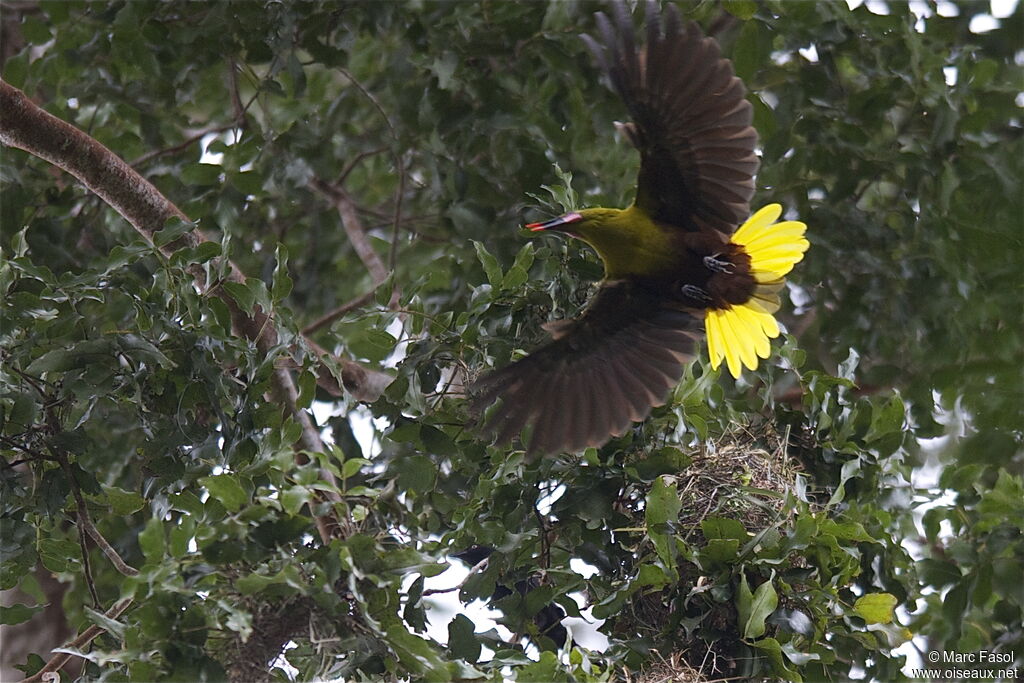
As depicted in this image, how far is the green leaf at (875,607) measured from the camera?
216 centimetres

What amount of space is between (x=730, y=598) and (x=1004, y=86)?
1966 millimetres

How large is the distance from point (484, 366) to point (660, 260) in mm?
624

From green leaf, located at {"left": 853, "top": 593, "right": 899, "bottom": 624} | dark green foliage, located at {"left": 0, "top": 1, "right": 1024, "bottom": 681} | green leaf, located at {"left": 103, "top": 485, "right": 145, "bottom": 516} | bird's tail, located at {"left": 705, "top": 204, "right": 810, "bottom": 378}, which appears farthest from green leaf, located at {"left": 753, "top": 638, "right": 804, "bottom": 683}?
green leaf, located at {"left": 103, "top": 485, "right": 145, "bottom": 516}

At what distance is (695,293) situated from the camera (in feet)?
9.09

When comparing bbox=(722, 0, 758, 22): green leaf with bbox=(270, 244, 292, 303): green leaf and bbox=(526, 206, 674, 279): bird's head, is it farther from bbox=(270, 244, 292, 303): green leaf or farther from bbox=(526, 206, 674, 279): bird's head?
bbox=(270, 244, 292, 303): green leaf

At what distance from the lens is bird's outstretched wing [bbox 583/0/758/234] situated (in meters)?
2.43

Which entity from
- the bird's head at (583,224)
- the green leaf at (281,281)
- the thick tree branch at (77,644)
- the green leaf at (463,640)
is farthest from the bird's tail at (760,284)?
the thick tree branch at (77,644)

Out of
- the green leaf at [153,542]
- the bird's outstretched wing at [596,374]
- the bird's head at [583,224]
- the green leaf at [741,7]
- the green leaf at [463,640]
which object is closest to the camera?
the green leaf at [153,542]

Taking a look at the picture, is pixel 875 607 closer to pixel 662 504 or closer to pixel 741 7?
pixel 662 504

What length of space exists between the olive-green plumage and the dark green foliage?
0.30 ft

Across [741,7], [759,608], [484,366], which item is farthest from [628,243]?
[759,608]

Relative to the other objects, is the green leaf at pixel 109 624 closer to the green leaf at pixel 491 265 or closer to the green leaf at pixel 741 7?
the green leaf at pixel 491 265

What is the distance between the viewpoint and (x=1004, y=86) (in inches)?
127

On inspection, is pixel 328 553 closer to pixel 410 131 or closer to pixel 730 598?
pixel 730 598
